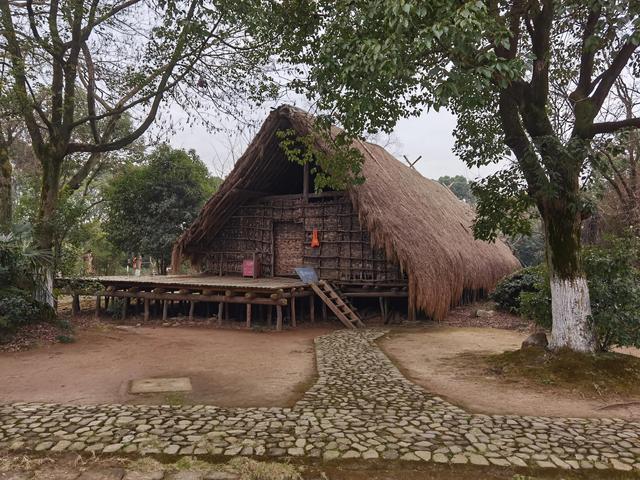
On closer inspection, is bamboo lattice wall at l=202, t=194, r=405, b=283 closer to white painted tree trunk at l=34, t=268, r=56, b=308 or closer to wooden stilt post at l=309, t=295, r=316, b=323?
wooden stilt post at l=309, t=295, r=316, b=323

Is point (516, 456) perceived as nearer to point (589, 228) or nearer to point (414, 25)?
point (414, 25)

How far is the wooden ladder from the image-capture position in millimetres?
10594

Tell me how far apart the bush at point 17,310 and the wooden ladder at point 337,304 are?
604 cm

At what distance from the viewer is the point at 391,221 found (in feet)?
34.9

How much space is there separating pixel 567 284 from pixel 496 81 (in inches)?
114

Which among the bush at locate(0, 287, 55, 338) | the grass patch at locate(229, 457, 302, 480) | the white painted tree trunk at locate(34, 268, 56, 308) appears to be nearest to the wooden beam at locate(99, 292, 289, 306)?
the white painted tree trunk at locate(34, 268, 56, 308)

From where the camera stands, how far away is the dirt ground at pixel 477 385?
186 inches

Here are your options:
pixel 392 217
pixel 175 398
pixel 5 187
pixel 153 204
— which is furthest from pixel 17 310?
pixel 153 204

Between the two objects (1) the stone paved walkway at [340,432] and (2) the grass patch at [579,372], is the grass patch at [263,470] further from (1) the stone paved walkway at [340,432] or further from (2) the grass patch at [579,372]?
(2) the grass patch at [579,372]

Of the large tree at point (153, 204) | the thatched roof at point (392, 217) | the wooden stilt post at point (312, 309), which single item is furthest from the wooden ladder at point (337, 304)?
the large tree at point (153, 204)

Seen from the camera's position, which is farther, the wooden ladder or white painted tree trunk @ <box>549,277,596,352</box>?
the wooden ladder

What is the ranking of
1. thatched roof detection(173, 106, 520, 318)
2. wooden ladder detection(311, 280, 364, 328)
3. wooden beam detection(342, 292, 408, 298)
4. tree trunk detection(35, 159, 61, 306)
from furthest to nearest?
1. wooden beam detection(342, 292, 408, 298)
2. wooden ladder detection(311, 280, 364, 328)
3. thatched roof detection(173, 106, 520, 318)
4. tree trunk detection(35, 159, 61, 306)

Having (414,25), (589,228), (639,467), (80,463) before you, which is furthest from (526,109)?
(589,228)

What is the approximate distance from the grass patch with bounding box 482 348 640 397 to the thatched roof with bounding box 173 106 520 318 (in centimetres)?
408
